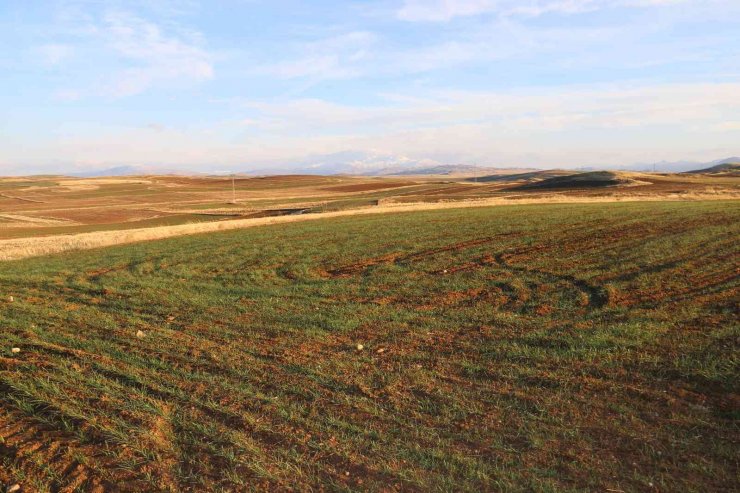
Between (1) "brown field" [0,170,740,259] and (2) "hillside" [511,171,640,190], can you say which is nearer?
(1) "brown field" [0,170,740,259]

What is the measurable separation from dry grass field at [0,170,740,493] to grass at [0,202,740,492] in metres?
0.04

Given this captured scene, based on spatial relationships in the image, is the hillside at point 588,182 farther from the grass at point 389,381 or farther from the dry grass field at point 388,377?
the grass at point 389,381

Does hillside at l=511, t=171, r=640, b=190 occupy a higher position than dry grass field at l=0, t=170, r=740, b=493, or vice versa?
hillside at l=511, t=171, r=640, b=190

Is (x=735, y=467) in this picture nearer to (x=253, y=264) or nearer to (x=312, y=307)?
(x=312, y=307)

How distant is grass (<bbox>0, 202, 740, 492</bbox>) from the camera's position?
563 cm

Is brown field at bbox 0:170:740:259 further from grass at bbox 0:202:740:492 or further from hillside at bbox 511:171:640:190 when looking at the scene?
grass at bbox 0:202:740:492

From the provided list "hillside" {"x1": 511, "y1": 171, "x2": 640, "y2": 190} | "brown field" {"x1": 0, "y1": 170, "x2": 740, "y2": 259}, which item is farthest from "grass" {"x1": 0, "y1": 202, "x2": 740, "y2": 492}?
"hillside" {"x1": 511, "y1": 171, "x2": 640, "y2": 190}

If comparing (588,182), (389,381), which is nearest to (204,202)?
(588,182)

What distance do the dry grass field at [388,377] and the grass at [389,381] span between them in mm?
37

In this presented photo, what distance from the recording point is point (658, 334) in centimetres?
966

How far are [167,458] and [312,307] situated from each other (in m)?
7.55

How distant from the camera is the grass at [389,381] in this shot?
563 centimetres

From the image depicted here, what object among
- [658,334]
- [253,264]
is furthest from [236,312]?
[658,334]

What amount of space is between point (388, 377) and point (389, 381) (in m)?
0.17
